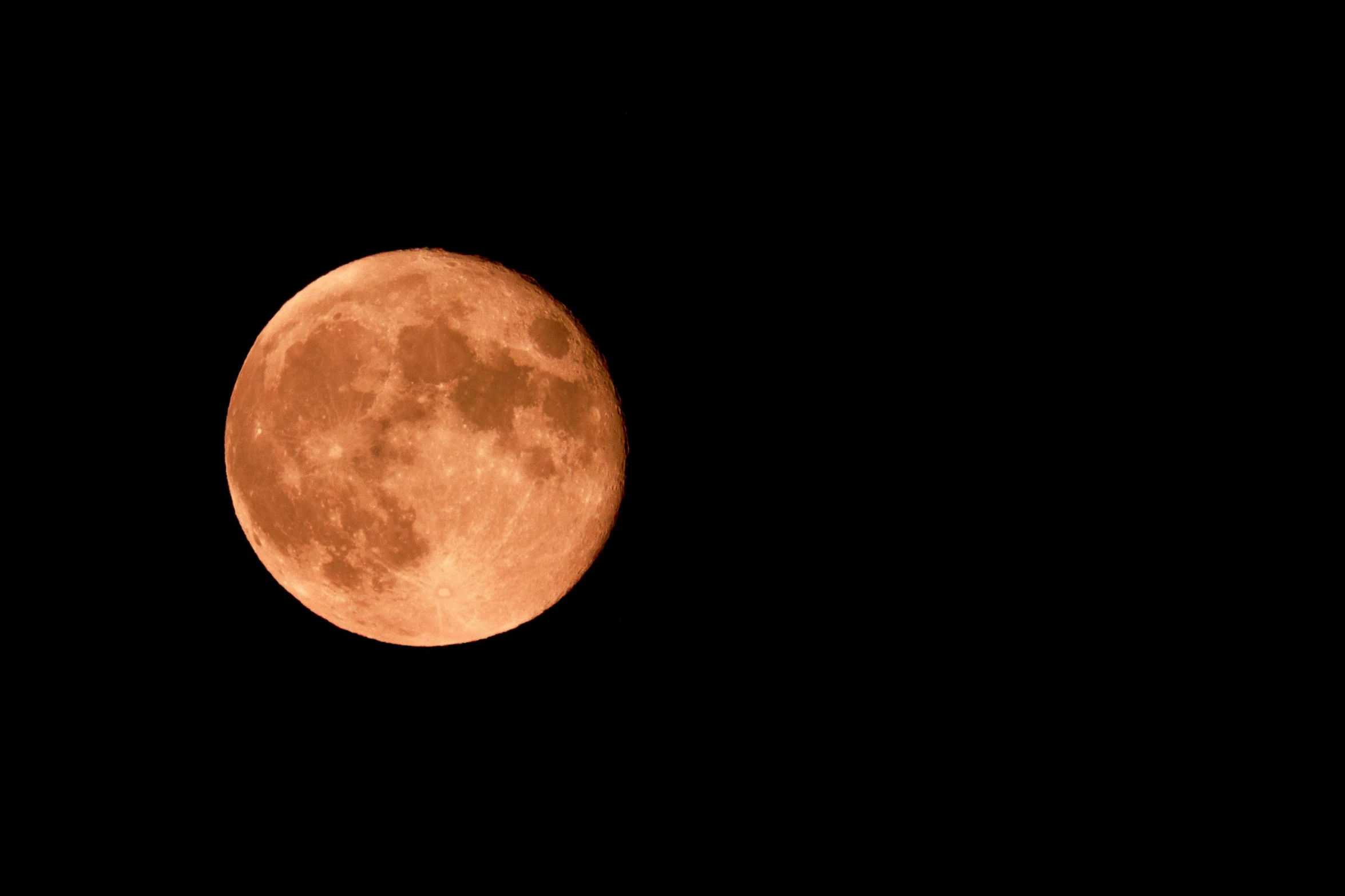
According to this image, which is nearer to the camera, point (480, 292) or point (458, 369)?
point (458, 369)

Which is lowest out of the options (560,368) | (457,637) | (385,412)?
(457,637)

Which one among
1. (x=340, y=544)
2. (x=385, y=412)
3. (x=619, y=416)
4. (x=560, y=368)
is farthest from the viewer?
(x=619, y=416)

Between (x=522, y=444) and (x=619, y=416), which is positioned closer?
(x=522, y=444)

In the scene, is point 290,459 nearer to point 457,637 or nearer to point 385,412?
point 385,412

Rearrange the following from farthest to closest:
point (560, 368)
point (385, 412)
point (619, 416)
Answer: point (619, 416) → point (560, 368) → point (385, 412)

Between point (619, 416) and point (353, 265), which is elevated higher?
point (353, 265)

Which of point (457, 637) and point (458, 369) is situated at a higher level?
point (458, 369)

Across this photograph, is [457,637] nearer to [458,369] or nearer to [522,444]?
[522,444]

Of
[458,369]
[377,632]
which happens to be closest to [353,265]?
[458,369]

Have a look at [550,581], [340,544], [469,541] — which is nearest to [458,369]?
[469,541]
